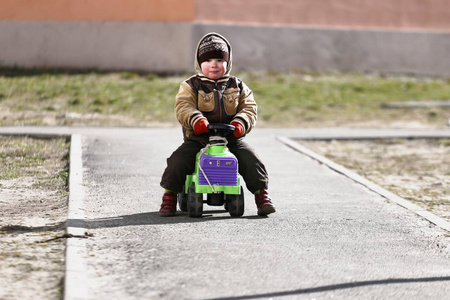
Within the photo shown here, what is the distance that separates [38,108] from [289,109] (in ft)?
15.5

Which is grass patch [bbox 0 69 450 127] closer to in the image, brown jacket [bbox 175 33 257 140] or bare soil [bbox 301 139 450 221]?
bare soil [bbox 301 139 450 221]

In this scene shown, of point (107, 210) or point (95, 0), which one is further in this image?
point (95, 0)

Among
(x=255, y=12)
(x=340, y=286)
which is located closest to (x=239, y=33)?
(x=255, y=12)

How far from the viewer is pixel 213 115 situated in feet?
22.1

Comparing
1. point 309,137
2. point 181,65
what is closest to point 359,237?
point 309,137

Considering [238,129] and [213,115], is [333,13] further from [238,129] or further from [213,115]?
[238,129]

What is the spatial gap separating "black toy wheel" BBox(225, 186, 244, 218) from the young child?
16 centimetres

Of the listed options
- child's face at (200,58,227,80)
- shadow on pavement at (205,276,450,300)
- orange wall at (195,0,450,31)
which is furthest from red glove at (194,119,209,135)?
orange wall at (195,0,450,31)

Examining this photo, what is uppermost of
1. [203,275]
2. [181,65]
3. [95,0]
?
[95,0]

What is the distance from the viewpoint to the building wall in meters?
17.3

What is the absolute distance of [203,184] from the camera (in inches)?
257

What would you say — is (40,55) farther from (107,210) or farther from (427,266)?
→ (427,266)

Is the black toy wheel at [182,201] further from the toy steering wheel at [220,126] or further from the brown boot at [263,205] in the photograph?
the toy steering wheel at [220,126]

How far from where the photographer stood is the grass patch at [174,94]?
14.8 metres
